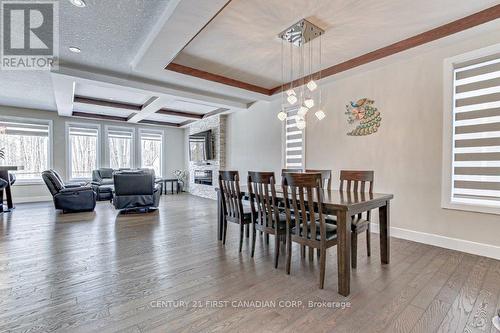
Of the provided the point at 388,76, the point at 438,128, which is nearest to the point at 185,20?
the point at 388,76

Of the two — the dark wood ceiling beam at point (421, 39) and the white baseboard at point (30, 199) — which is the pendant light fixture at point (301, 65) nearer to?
the dark wood ceiling beam at point (421, 39)

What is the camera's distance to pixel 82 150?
7.95 m

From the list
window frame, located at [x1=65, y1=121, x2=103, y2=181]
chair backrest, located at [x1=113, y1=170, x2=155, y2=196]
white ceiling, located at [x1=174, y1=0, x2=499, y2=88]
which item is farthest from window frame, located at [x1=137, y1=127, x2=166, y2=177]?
white ceiling, located at [x1=174, y1=0, x2=499, y2=88]

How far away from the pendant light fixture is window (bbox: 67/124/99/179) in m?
6.82

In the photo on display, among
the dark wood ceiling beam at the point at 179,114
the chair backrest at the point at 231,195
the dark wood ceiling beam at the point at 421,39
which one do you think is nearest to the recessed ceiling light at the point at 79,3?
the chair backrest at the point at 231,195

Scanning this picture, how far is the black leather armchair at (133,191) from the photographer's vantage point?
5195 millimetres

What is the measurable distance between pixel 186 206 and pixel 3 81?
448cm

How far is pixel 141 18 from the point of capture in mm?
2623

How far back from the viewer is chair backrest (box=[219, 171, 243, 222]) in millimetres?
3076

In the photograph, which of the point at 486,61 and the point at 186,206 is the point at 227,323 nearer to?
the point at 486,61

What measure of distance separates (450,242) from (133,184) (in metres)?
5.75

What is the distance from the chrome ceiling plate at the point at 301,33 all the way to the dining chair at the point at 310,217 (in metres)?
1.88

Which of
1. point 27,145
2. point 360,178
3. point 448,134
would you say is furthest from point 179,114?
point 448,134

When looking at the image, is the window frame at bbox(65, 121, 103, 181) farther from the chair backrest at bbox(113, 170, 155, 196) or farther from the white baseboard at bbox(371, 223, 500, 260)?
the white baseboard at bbox(371, 223, 500, 260)
